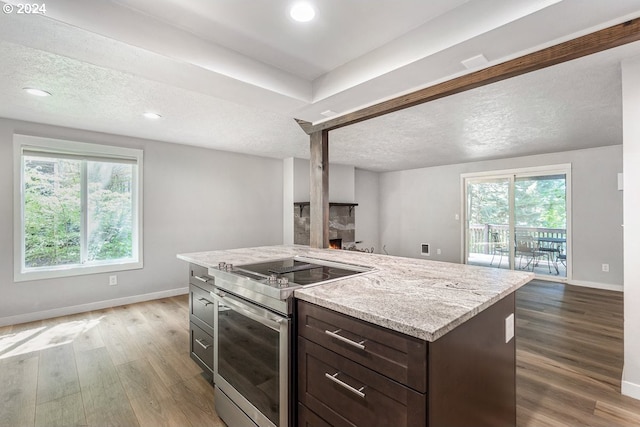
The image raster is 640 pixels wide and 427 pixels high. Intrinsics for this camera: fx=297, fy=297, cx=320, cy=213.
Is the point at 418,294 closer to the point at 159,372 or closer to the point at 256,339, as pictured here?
the point at 256,339

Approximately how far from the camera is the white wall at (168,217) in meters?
3.41

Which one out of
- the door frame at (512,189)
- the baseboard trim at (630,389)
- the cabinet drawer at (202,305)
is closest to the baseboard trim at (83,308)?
the cabinet drawer at (202,305)

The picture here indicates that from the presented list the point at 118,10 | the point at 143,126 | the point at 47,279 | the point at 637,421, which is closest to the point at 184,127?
the point at 143,126

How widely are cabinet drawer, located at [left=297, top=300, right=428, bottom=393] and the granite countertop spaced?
0.11ft

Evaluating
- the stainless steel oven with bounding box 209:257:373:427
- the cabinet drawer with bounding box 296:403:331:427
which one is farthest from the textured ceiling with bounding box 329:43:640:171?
the cabinet drawer with bounding box 296:403:331:427

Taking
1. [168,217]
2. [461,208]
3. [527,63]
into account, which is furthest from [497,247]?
[168,217]

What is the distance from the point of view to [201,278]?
7.44 feet

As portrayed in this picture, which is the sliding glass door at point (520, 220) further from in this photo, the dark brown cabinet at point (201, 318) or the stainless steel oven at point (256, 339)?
the dark brown cabinet at point (201, 318)

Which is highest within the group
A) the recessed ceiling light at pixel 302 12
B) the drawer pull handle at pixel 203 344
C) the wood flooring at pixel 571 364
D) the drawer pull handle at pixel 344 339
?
the recessed ceiling light at pixel 302 12

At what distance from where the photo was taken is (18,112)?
3180 millimetres

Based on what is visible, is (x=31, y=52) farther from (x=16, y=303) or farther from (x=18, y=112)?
(x=16, y=303)

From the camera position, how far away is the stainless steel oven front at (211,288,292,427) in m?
1.40

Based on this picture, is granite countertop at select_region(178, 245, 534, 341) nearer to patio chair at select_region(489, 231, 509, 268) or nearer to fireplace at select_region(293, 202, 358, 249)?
fireplace at select_region(293, 202, 358, 249)

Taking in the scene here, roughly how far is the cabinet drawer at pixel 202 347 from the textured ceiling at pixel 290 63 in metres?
1.86
